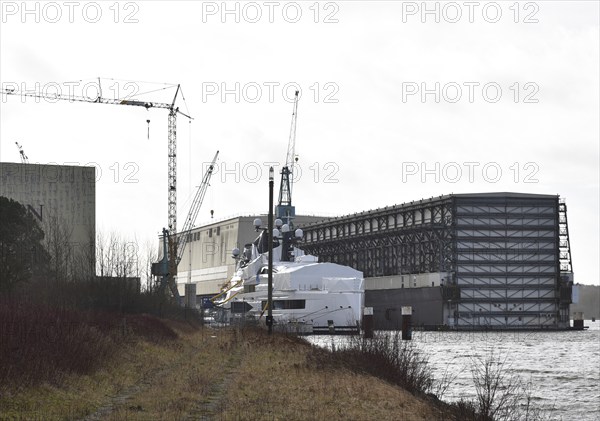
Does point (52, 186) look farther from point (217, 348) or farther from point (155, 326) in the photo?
point (217, 348)

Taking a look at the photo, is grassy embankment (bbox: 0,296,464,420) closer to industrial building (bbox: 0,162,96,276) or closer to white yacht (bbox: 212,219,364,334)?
industrial building (bbox: 0,162,96,276)

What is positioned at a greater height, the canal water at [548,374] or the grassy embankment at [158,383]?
the grassy embankment at [158,383]

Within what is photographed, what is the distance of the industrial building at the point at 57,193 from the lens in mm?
109188

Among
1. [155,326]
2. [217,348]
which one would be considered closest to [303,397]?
[217,348]

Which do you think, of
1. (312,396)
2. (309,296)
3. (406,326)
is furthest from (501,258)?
(312,396)

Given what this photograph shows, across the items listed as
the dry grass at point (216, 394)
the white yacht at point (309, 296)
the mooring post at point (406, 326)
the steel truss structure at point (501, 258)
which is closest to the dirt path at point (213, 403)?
the dry grass at point (216, 394)

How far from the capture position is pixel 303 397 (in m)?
24.8

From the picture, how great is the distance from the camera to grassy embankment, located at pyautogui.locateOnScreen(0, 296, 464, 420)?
70.5 ft

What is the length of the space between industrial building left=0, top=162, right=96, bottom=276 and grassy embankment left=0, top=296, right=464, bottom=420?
73.8 meters

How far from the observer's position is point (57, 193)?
111 m

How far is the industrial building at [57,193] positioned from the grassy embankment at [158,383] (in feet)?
242

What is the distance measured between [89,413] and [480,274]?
130596 millimetres

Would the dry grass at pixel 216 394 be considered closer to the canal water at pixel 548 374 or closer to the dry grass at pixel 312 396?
the dry grass at pixel 312 396

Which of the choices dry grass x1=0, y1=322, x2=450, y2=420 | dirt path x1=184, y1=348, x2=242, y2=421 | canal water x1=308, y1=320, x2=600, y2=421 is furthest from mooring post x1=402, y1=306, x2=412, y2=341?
dirt path x1=184, y1=348, x2=242, y2=421
